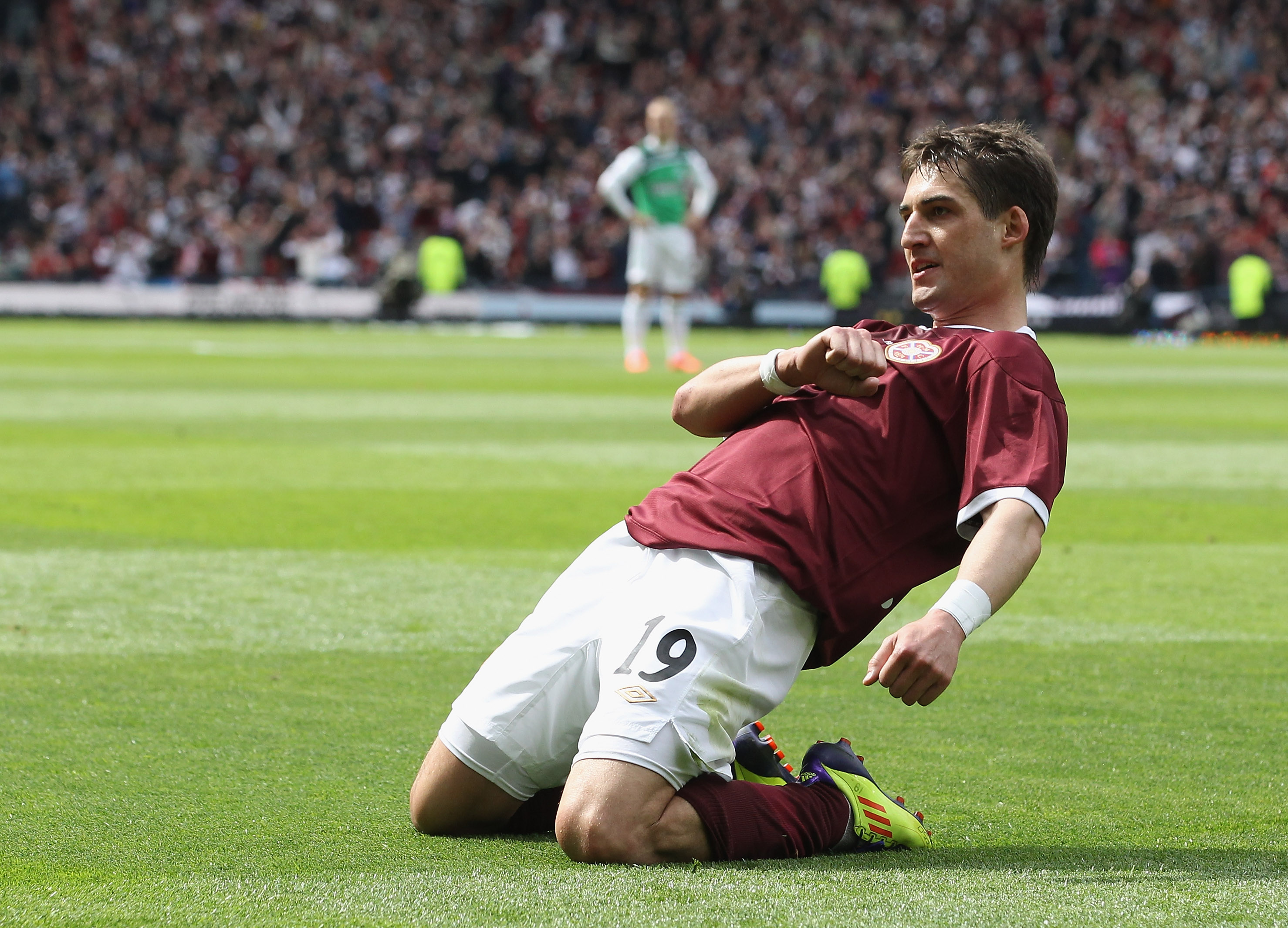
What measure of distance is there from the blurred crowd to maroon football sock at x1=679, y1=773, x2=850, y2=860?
2805 centimetres

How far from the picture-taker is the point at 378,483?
9.52 meters

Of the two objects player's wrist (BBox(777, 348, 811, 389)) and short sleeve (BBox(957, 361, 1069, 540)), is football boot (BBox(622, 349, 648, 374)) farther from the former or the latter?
short sleeve (BBox(957, 361, 1069, 540))

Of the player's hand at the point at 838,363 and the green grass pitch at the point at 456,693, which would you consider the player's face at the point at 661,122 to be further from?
the player's hand at the point at 838,363

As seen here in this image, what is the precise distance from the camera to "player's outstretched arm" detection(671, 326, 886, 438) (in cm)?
326

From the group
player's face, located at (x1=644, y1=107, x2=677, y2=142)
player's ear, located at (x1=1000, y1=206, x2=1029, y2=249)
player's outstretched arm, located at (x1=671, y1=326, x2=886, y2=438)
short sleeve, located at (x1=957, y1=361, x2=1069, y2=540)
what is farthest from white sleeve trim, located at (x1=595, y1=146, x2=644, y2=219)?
short sleeve, located at (x1=957, y1=361, x2=1069, y2=540)

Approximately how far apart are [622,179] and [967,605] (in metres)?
15.8

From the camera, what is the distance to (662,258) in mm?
19531

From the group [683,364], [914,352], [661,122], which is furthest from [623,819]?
[683,364]

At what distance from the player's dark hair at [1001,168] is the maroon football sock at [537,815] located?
1.42 metres

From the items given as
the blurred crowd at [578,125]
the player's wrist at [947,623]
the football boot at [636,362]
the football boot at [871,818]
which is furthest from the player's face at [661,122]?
the player's wrist at [947,623]

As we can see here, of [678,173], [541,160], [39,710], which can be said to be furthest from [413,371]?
[541,160]

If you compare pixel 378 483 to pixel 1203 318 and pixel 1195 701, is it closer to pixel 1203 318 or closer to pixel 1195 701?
pixel 1195 701

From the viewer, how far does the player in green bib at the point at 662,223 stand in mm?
18594

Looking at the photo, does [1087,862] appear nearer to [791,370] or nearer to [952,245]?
[791,370]
